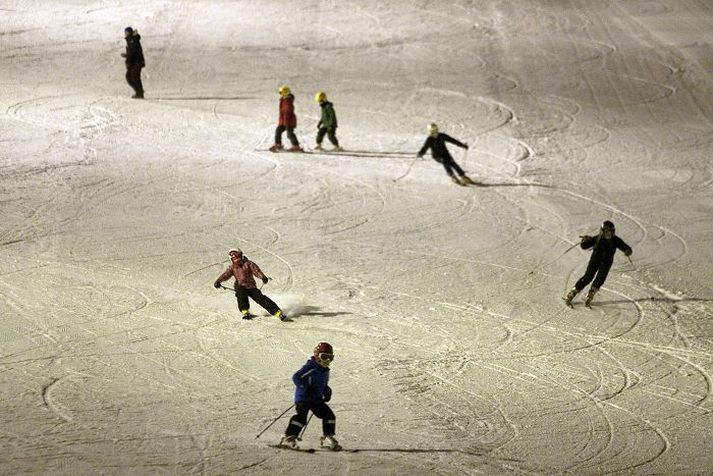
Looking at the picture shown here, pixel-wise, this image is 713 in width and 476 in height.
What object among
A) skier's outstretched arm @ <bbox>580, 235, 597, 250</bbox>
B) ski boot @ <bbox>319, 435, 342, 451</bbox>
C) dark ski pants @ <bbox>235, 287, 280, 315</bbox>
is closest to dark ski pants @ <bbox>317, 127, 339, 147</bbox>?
skier's outstretched arm @ <bbox>580, 235, 597, 250</bbox>

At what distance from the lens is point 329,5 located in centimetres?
3503

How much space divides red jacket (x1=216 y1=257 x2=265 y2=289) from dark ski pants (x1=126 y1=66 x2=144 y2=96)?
39.7ft

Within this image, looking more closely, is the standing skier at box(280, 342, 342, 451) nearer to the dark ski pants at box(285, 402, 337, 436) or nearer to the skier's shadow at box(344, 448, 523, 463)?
the dark ski pants at box(285, 402, 337, 436)

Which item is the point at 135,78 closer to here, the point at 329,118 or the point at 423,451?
the point at 329,118

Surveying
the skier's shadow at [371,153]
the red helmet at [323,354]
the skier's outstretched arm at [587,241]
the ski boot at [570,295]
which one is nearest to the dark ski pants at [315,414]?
the red helmet at [323,354]

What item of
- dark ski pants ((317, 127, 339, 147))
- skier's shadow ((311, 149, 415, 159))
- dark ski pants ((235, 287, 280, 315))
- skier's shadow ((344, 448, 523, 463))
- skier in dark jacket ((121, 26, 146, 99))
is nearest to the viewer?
skier's shadow ((344, 448, 523, 463))

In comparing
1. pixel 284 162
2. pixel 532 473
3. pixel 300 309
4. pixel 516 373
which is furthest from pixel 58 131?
pixel 532 473

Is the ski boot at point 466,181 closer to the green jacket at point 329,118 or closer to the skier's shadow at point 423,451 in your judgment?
the green jacket at point 329,118

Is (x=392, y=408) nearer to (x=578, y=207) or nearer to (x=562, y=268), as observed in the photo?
(x=562, y=268)

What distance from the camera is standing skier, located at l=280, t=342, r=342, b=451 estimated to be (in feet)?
34.7

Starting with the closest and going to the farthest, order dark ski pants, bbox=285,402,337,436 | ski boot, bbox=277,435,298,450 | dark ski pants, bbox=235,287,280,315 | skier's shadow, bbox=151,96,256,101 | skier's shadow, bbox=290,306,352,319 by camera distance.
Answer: dark ski pants, bbox=285,402,337,436 → ski boot, bbox=277,435,298,450 → dark ski pants, bbox=235,287,280,315 → skier's shadow, bbox=290,306,352,319 → skier's shadow, bbox=151,96,256,101

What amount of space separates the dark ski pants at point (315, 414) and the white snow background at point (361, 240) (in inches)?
11.4

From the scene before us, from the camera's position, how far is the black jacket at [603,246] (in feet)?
Result: 52.3

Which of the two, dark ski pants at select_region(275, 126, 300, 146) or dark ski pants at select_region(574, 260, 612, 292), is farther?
dark ski pants at select_region(275, 126, 300, 146)
